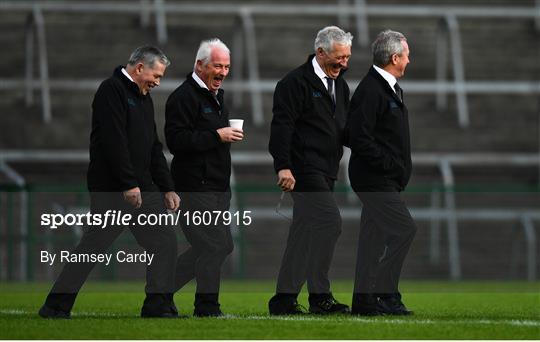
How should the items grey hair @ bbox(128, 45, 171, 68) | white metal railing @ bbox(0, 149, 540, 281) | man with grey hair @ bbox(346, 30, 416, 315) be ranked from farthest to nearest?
white metal railing @ bbox(0, 149, 540, 281)
man with grey hair @ bbox(346, 30, 416, 315)
grey hair @ bbox(128, 45, 171, 68)

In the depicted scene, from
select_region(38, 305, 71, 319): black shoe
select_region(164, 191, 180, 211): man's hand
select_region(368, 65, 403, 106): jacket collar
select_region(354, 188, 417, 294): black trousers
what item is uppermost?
select_region(368, 65, 403, 106): jacket collar

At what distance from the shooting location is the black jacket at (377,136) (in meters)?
11.0

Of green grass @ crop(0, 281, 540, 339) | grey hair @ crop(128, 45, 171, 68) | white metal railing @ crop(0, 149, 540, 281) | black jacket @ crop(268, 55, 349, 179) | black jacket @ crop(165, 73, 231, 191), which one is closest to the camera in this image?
green grass @ crop(0, 281, 540, 339)

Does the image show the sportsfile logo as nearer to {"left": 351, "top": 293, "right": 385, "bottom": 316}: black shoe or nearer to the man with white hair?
the man with white hair

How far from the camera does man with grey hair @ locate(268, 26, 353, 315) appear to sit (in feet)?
36.7

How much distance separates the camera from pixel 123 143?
10555mm

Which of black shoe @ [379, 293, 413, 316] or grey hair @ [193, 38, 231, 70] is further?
black shoe @ [379, 293, 413, 316]

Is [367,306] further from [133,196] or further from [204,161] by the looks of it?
[133,196]

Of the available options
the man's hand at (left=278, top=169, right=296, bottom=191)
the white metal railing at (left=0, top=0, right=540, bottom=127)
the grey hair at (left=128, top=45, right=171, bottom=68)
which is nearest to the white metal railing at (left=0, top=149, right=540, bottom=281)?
the white metal railing at (left=0, top=0, right=540, bottom=127)

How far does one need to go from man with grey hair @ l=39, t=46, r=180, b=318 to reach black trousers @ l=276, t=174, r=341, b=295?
0.94 metres

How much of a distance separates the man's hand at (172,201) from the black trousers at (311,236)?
3.03ft

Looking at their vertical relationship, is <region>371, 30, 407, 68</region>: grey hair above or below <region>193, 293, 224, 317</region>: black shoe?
above

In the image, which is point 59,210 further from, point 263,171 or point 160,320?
point 160,320

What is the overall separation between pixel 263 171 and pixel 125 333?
12466mm
